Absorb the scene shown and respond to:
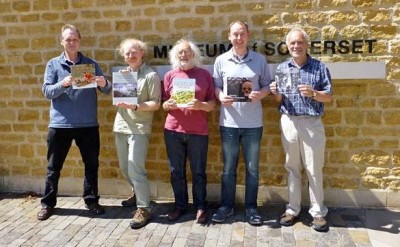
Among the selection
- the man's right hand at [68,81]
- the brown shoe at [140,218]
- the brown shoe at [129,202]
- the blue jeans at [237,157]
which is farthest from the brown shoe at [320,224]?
the man's right hand at [68,81]

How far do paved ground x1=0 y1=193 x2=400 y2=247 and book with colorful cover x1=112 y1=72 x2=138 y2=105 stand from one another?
4.72 ft

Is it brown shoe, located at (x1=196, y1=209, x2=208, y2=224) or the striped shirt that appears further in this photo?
brown shoe, located at (x1=196, y1=209, x2=208, y2=224)

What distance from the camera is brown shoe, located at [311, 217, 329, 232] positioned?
4387mm

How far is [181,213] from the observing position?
16.0ft

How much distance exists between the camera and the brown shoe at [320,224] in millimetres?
4387

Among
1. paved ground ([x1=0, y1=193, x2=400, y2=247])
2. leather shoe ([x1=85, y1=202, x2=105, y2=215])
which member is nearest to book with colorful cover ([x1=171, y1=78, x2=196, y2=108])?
paved ground ([x1=0, y1=193, x2=400, y2=247])

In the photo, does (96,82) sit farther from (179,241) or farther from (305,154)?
(305,154)

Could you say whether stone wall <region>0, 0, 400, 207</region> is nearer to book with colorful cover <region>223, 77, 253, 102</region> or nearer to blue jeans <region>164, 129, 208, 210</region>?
blue jeans <region>164, 129, 208, 210</region>

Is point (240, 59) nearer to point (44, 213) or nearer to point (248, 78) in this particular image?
point (248, 78)

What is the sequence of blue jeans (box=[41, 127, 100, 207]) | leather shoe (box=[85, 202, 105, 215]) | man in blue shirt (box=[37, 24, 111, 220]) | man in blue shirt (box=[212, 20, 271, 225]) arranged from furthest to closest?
leather shoe (box=[85, 202, 105, 215]) → blue jeans (box=[41, 127, 100, 207]) → man in blue shirt (box=[37, 24, 111, 220]) → man in blue shirt (box=[212, 20, 271, 225])

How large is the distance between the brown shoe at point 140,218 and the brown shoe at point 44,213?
110 cm

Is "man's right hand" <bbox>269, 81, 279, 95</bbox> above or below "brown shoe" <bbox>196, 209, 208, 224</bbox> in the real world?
above

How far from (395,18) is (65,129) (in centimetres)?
407

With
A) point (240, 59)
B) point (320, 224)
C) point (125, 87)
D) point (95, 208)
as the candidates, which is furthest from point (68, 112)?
point (320, 224)
